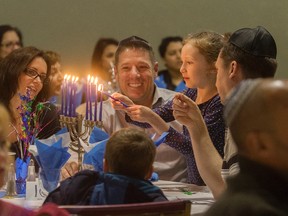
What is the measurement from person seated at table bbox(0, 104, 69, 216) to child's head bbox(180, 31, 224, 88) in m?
2.02

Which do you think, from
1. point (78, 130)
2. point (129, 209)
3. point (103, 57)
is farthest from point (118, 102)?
point (103, 57)

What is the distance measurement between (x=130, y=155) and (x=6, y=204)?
2.02ft

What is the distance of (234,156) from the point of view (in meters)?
3.06

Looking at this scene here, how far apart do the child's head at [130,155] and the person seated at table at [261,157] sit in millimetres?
823

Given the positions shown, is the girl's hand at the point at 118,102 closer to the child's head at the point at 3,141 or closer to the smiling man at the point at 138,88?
the smiling man at the point at 138,88

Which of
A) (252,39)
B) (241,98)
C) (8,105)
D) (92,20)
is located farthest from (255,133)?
(92,20)

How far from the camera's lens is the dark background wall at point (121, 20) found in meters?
8.09

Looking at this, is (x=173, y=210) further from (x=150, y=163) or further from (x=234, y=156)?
(x=234, y=156)

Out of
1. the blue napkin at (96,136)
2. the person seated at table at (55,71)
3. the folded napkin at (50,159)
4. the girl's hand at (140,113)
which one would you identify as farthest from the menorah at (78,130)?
the person seated at table at (55,71)

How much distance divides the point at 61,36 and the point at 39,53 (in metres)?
3.87

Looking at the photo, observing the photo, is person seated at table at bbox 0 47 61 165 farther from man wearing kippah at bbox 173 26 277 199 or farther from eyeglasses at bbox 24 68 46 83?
man wearing kippah at bbox 173 26 277 199

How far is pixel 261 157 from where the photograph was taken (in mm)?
1847

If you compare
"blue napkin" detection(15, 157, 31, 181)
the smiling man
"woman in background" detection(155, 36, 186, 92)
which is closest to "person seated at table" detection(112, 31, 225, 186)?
the smiling man

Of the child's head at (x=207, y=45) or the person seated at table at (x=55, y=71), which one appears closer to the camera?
the child's head at (x=207, y=45)
